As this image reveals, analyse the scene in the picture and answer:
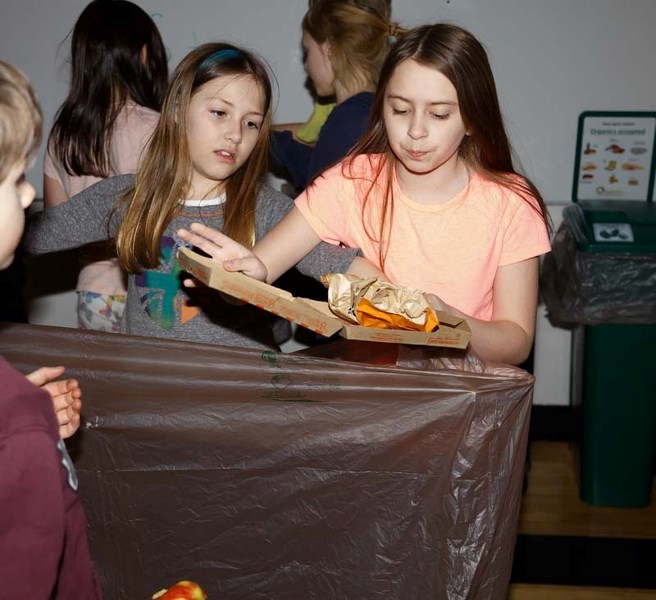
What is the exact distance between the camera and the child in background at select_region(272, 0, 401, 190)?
1953 millimetres

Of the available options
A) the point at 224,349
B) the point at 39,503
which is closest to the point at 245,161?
the point at 224,349

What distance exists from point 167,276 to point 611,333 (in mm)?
1270

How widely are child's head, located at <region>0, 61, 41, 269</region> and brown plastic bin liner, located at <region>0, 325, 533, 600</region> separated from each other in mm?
538

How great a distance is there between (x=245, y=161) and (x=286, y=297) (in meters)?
0.47

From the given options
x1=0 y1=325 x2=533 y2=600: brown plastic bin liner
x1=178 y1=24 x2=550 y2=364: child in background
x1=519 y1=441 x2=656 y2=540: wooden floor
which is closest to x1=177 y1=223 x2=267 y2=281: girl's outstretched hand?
x1=178 y1=24 x2=550 y2=364: child in background

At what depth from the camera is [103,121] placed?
1972 mm

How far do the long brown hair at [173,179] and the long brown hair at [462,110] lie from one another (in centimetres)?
21

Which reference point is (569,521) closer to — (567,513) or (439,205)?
(567,513)

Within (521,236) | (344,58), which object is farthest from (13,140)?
(344,58)

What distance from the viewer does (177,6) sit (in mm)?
2570

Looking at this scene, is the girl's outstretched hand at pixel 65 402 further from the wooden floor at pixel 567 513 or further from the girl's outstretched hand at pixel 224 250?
the wooden floor at pixel 567 513

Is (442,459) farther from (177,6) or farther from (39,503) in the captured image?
(177,6)

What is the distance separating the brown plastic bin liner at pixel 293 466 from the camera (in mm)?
1362

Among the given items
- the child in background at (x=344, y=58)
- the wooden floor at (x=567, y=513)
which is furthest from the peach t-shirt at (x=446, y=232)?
the wooden floor at (x=567, y=513)
